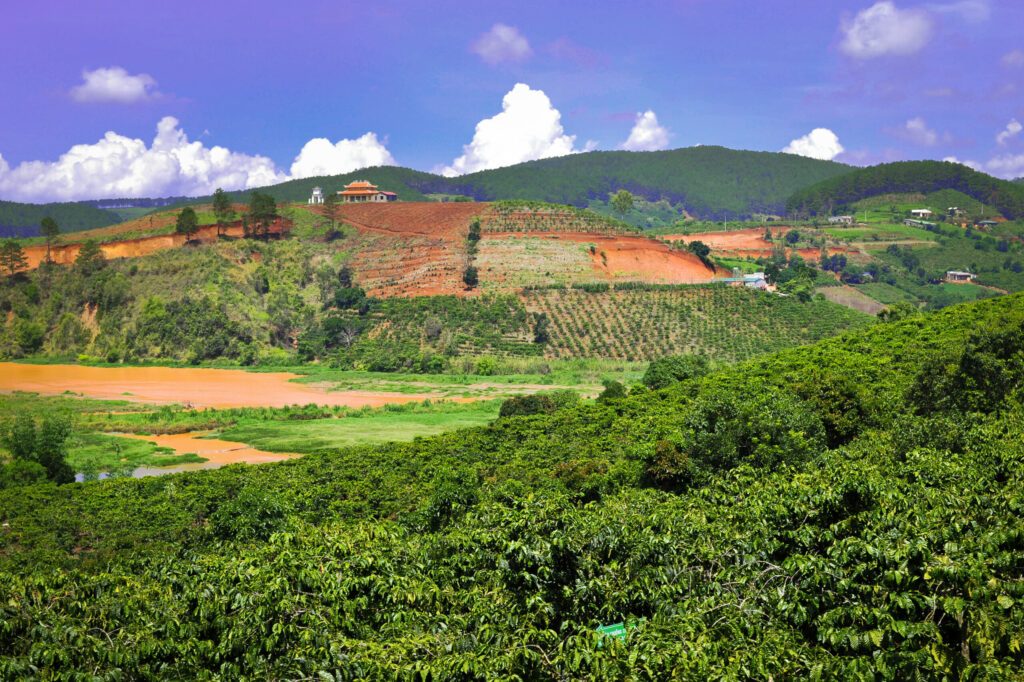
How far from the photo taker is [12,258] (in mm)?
98250

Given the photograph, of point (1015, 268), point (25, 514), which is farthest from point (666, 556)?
point (1015, 268)

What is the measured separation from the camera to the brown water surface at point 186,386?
5991 centimetres

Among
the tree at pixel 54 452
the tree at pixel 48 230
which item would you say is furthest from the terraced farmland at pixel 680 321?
the tree at pixel 48 230

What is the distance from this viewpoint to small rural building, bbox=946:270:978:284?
13150 cm

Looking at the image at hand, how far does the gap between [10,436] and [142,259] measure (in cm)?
6151

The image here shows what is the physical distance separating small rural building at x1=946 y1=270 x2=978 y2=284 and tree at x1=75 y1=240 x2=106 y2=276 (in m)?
123

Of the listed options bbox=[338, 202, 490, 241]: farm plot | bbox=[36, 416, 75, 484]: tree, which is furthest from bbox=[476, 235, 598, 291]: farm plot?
bbox=[36, 416, 75, 484]: tree

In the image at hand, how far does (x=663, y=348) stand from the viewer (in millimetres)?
78125

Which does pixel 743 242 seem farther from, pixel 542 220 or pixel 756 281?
pixel 542 220

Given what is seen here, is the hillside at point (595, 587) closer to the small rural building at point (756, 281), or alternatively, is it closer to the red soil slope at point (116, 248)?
the small rural building at point (756, 281)

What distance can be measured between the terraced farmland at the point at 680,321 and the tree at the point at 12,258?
203ft

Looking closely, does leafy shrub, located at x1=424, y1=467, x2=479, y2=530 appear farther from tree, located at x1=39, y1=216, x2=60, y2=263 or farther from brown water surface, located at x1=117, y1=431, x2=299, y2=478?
tree, located at x1=39, y1=216, x2=60, y2=263

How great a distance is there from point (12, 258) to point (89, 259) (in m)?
9.41

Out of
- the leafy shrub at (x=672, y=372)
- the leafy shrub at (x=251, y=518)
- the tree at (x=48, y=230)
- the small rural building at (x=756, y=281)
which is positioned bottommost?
the leafy shrub at (x=672, y=372)
